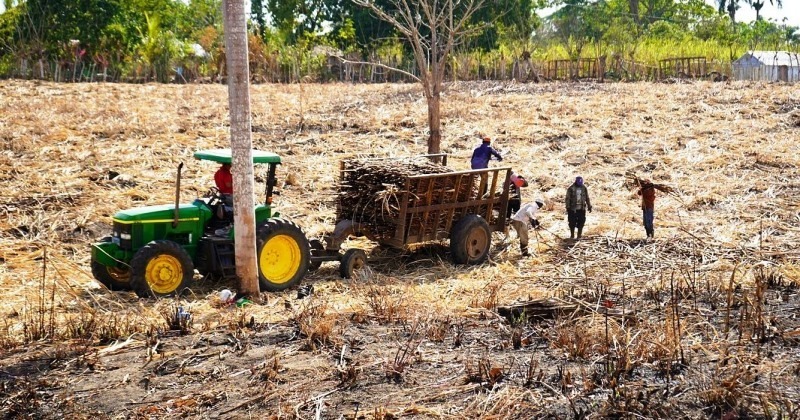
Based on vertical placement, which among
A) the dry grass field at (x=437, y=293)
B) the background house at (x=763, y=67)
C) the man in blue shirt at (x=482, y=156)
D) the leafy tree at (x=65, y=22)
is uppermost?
the leafy tree at (x=65, y=22)

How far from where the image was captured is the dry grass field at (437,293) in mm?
5984

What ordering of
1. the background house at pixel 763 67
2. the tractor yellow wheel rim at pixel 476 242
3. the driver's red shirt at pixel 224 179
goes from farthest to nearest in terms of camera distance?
the background house at pixel 763 67
the tractor yellow wheel rim at pixel 476 242
the driver's red shirt at pixel 224 179

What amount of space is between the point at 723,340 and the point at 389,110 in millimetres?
17778

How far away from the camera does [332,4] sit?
44406 mm

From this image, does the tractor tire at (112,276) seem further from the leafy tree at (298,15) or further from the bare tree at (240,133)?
the leafy tree at (298,15)

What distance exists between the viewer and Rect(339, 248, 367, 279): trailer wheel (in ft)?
35.8

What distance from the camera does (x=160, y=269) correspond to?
9461 mm

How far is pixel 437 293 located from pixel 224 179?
2812mm

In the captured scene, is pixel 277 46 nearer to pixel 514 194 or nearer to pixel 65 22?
pixel 65 22

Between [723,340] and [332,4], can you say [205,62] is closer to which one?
[332,4]

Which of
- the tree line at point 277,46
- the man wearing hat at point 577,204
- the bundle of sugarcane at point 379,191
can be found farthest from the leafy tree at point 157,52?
the man wearing hat at point 577,204

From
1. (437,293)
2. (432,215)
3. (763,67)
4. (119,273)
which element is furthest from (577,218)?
(763,67)

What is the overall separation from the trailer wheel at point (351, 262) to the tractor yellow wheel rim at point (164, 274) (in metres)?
2.16

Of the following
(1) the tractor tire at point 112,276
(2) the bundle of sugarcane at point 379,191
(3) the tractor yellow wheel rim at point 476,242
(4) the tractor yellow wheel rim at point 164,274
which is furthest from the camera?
(3) the tractor yellow wheel rim at point 476,242
